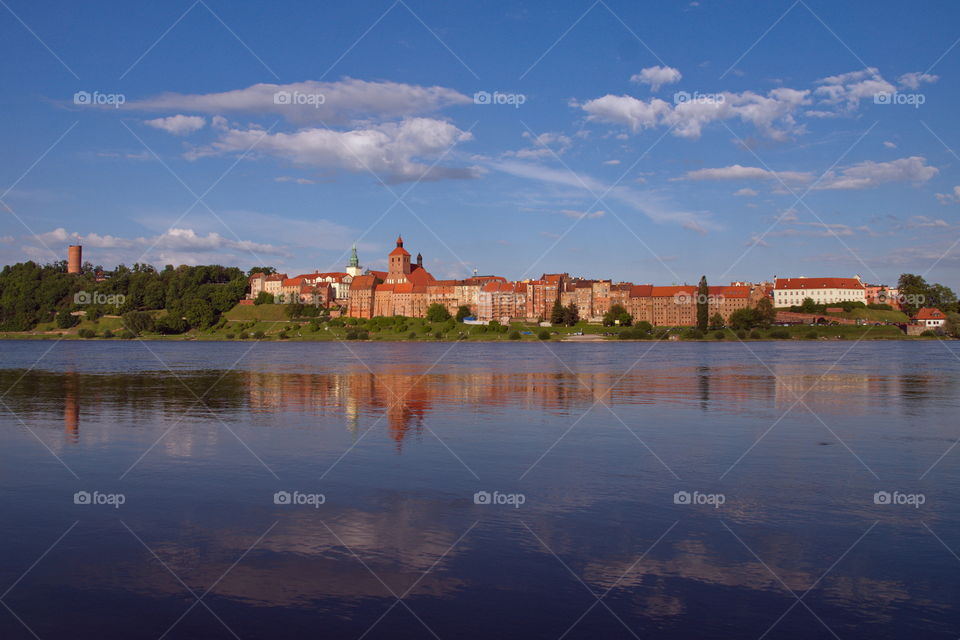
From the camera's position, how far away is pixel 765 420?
20.5m

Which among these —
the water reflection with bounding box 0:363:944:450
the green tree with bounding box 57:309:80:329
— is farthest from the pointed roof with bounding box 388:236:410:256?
the water reflection with bounding box 0:363:944:450

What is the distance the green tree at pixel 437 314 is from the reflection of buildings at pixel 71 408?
10806 cm

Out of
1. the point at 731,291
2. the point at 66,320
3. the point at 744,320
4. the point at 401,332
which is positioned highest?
the point at 731,291

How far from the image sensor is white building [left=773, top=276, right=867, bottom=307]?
160250 mm

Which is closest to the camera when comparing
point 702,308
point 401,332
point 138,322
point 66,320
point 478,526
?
point 478,526

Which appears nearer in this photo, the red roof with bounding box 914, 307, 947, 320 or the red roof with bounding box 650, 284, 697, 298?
the red roof with bounding box 914, 307, 947, 320

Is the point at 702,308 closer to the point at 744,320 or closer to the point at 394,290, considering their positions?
the point at 744,320

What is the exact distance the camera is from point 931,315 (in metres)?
129

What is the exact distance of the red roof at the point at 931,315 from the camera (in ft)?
422

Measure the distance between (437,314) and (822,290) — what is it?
7736 cm

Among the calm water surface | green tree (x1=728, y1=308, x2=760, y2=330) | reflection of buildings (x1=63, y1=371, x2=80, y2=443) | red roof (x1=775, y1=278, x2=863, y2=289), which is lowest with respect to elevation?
the calm water surface

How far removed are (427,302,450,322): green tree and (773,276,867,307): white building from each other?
6686cm

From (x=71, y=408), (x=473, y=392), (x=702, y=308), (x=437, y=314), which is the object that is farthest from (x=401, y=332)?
(x=71, y=408)

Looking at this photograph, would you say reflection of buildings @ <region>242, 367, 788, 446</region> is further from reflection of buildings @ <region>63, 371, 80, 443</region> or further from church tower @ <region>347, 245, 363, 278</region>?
church tower @ <region>347, 245, 363, 278</region>
